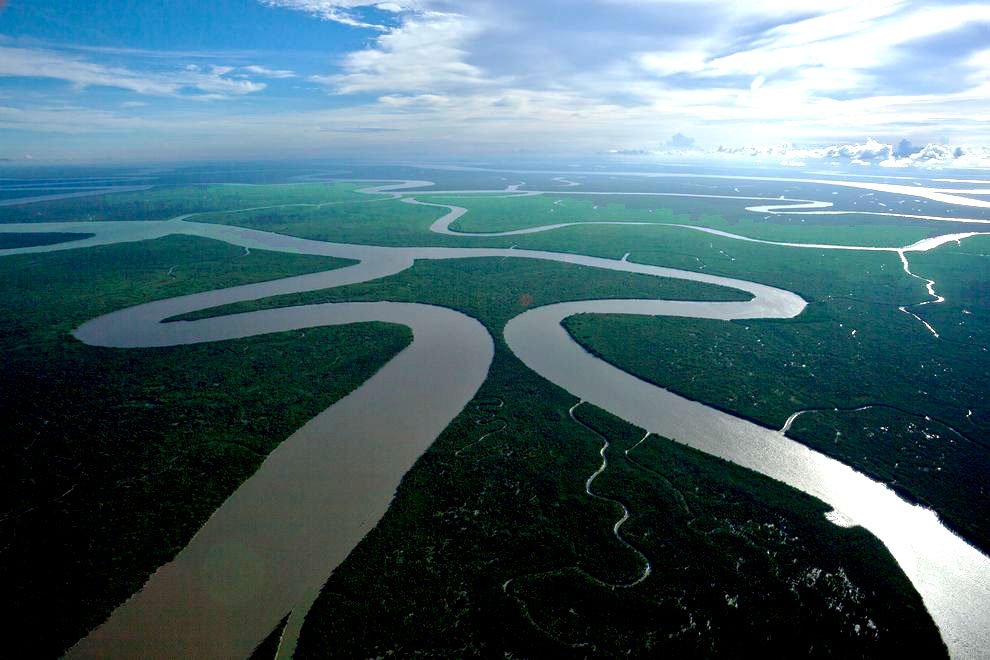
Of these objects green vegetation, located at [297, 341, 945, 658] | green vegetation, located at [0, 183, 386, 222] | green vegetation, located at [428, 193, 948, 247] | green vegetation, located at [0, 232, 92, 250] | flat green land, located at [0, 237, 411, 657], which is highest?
green vegetation, located at [0, 183, 386, 222]

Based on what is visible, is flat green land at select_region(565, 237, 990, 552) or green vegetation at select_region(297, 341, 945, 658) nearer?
green vegetation at select_region(297, 341, 945, 658)

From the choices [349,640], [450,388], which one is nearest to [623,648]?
[349,640]

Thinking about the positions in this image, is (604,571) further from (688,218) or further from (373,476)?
(688,218)

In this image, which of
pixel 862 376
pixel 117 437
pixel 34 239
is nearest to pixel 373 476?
pixel 117 437

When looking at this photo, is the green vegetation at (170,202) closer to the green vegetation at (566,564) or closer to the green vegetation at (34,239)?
the green vegetation at (34,239)

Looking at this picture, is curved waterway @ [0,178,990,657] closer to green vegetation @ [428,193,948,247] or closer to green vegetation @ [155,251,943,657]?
green vegetation @ [155,251,943,657]

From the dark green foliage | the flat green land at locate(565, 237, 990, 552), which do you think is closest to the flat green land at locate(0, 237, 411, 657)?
the dark green foliage
